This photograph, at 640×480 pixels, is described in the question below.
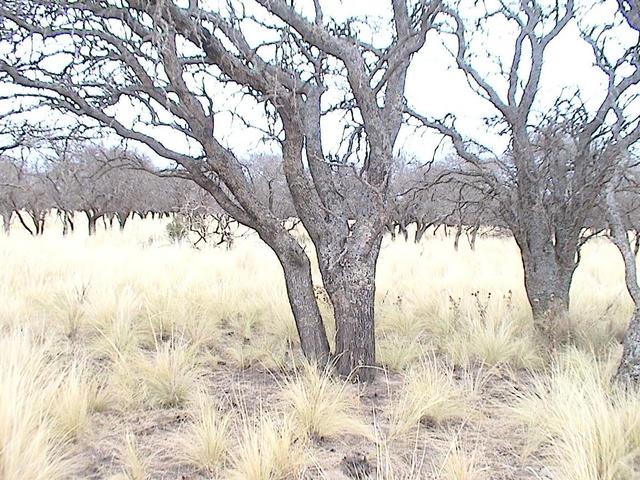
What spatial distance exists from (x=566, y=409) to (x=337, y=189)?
2.61 metres

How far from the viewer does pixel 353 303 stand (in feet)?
15.4

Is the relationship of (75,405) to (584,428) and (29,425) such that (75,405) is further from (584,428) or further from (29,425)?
(584,428)

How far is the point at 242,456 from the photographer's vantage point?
3031 mm

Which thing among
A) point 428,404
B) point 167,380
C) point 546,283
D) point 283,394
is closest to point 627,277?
point 546,283

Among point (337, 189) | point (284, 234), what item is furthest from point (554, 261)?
point (284, 234)

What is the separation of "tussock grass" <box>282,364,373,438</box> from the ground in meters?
0.01

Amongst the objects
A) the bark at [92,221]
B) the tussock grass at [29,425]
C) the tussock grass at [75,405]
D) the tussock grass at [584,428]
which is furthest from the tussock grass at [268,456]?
the bark at [92,221]

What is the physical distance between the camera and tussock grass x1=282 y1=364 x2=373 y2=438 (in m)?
3.65

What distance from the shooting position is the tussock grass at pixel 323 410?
3.65m

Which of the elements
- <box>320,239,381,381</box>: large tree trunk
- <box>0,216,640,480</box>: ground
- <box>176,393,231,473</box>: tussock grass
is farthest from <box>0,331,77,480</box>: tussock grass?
<box>320,239,381,381</box>: large tree trunk

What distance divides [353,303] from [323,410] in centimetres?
116

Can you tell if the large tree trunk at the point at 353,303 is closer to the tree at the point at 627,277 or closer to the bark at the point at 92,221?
the tree at the point at 627,277

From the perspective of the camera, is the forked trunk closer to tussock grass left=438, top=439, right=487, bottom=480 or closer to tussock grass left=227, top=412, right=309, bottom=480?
tussock grass left=438, top=439, right=487, bottom=480

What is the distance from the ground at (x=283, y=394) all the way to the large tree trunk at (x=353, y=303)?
0.74 ft
